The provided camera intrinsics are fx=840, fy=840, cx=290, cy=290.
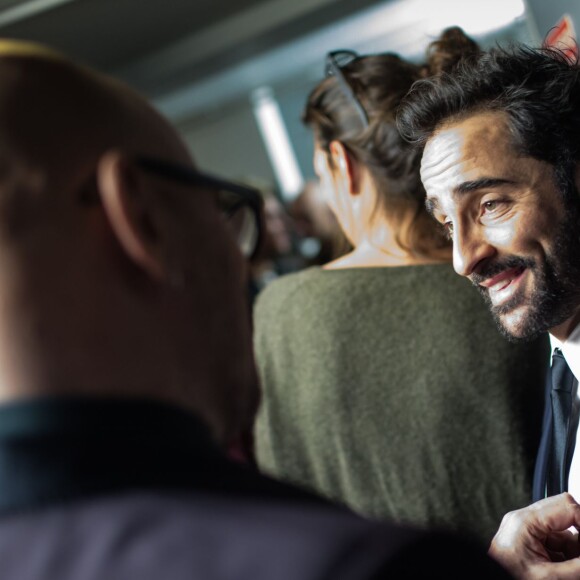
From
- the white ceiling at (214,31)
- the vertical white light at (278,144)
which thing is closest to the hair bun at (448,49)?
the white ceiling at (214,31)

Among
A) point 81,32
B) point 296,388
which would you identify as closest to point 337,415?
point 296,388

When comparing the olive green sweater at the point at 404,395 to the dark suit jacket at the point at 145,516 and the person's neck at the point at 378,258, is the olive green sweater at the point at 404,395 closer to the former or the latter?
the person's neck at the point at 378,258

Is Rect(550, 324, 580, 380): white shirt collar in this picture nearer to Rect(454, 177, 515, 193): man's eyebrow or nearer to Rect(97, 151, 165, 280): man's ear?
Rect(454, 177, 515, 193): man's eyebrow

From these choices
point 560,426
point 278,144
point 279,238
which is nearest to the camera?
point 560,426

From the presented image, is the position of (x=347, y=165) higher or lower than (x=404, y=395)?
higher

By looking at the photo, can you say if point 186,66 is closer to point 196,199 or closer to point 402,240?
point 402,240

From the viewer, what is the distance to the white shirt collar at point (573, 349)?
1.21 meters

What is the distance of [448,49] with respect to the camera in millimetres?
1438

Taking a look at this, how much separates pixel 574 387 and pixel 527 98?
17.3 inches

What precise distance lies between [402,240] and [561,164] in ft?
1.07

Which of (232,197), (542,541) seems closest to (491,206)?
(542,541)

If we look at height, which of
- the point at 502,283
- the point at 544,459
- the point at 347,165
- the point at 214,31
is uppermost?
the point at 214,31

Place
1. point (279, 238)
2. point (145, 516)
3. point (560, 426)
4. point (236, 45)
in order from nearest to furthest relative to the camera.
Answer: point (145, 516) < point (560, 426) < point (279, 238) < point (236, 45)

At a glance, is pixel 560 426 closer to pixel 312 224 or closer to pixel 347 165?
pixel 347 165
